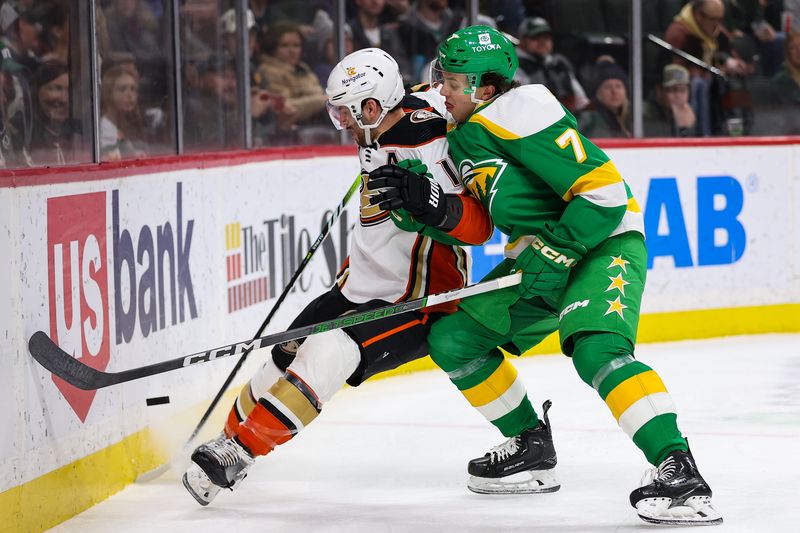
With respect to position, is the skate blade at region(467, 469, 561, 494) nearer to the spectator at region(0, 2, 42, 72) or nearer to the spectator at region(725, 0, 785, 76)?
the spectator at region(0, 2, 42, 72)

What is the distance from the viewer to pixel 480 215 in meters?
3.09

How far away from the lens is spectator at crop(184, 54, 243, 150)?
16.1 feet

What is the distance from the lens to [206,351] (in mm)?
3035

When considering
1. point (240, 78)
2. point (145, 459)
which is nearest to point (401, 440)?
point (145, 459)

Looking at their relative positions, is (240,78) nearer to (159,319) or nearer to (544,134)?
(159,319)

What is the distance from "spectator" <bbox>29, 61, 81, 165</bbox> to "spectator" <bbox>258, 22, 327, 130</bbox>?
1.91 m

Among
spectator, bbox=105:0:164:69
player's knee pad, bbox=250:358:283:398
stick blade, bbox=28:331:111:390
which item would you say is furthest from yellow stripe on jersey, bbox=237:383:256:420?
spectator, bbox=105:0:164:69

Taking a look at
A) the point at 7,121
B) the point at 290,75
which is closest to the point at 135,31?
the point at 7,121

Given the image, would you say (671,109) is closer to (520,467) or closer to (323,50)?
(323,50)

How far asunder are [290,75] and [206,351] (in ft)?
9.52

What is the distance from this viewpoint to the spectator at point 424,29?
6242 millimetres

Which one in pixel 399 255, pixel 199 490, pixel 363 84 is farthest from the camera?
pixel 399 255

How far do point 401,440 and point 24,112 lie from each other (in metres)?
1.43

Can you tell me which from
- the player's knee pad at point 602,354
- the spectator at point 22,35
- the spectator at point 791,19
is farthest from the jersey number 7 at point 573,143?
the spectator at point 791,19
